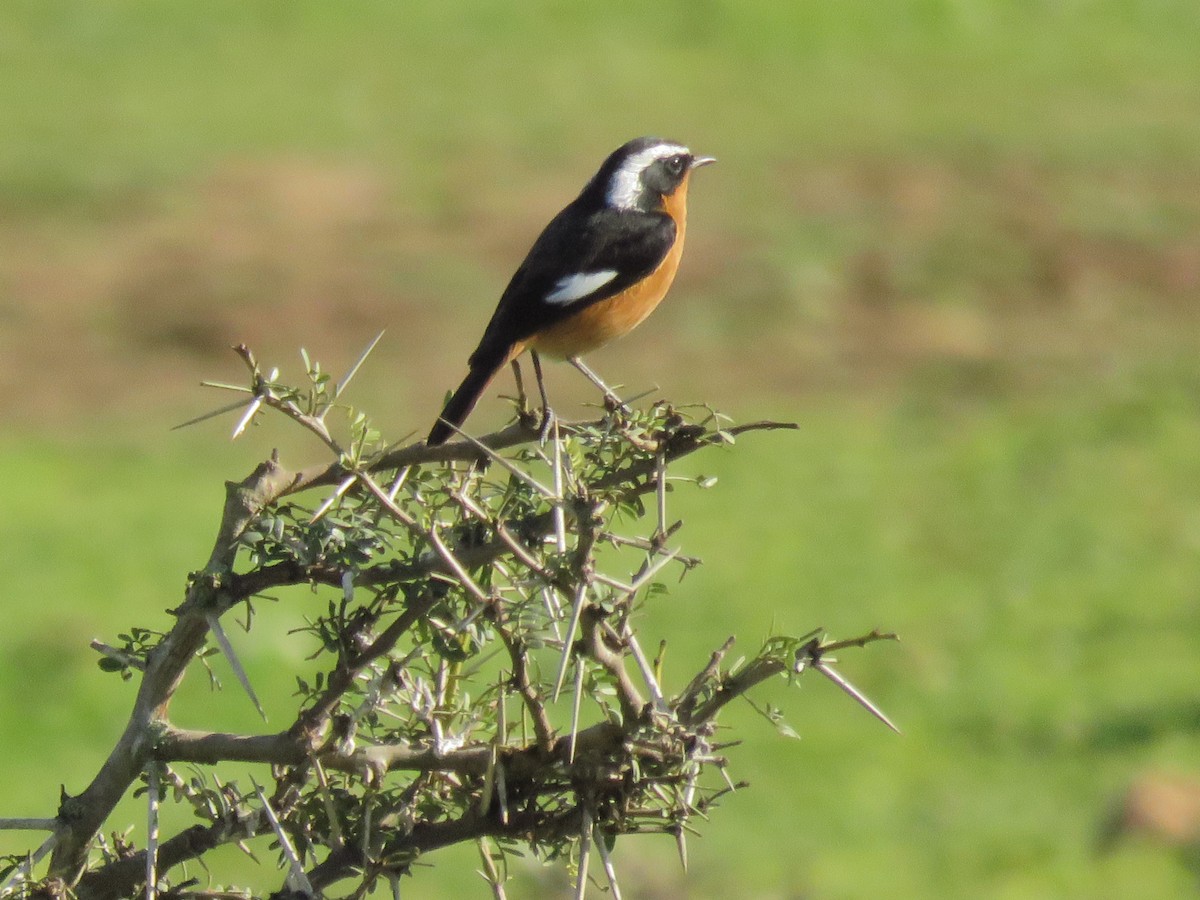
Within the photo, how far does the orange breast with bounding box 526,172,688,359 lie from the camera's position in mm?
5031

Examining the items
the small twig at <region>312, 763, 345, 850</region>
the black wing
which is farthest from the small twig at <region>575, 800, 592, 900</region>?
the black wing

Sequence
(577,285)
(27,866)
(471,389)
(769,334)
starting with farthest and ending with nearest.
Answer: (769,334) < (577,285) < (471,389) < (27,866)

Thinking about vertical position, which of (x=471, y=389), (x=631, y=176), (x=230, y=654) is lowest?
(x=230, y=654)

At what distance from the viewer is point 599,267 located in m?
5.16

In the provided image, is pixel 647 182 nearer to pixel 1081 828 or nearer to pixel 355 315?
pixel 1081 828

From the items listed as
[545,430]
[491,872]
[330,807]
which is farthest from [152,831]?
[545,430]

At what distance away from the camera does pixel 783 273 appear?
20.8 meters

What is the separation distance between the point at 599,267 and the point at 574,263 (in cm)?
7

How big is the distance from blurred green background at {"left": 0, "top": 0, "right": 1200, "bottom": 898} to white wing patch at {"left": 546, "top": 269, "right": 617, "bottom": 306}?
4.53 metres

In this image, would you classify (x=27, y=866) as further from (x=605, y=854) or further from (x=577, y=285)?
(x=577, y=285)

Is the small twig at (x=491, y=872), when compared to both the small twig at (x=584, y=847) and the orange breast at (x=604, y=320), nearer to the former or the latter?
the small twig at (x=584, y=847)

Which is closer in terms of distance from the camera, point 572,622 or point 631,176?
point 572,622

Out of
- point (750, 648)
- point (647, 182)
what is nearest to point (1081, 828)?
point (750, 648)

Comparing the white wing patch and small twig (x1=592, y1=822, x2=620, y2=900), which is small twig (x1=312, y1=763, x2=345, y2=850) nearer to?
small twig (x1=592, y1=822, x2=620, y2=900)
